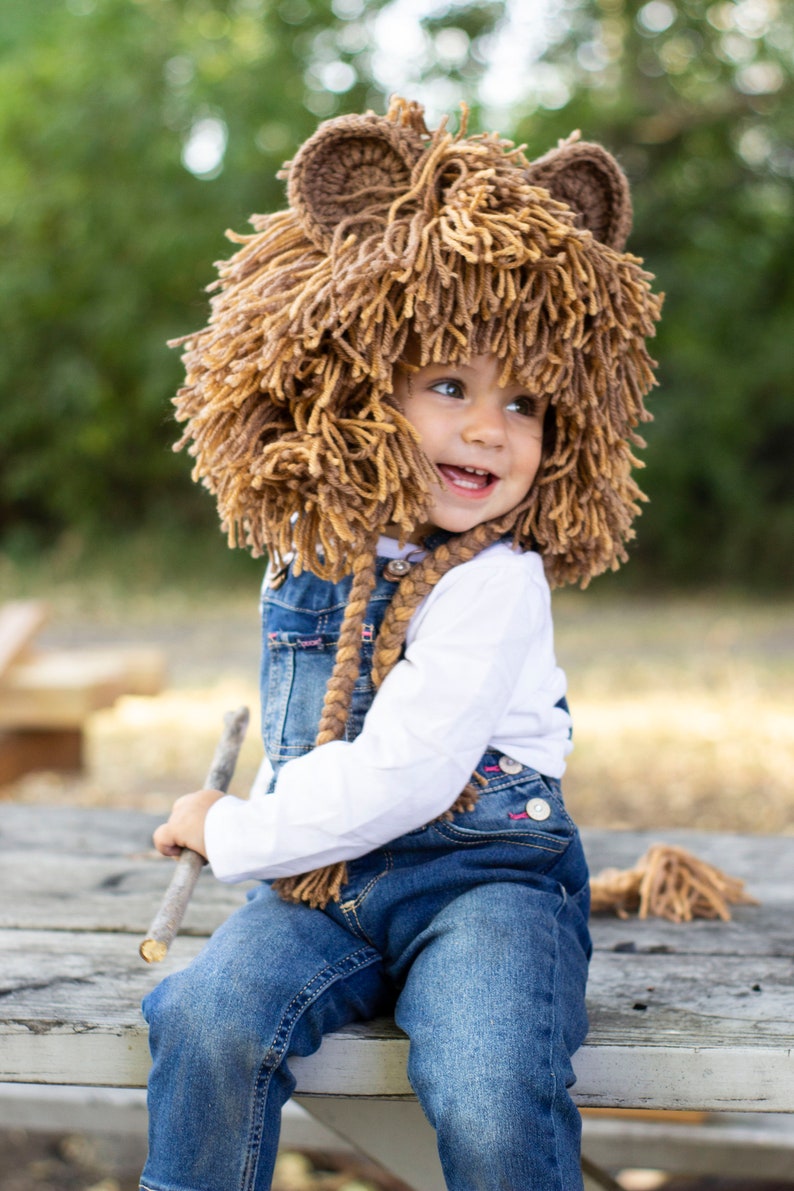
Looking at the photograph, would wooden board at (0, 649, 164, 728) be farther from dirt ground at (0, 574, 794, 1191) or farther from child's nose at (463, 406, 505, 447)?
child's nose at (463, 406, 505, 447)

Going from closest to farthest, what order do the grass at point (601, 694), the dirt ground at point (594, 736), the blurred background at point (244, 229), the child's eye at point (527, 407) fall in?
the child's eye at point (527, 407), the dirt ground at point (594, 736), the grass at point (601, 694), the blurred background at point (244, 229)

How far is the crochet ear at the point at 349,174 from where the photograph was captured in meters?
1.26

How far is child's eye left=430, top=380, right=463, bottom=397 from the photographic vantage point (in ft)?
4.19

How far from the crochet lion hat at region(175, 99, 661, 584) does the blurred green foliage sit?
21.6ft

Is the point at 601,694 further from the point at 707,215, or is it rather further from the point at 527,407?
the point at 707,215

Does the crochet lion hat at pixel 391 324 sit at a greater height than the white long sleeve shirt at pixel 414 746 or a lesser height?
greater

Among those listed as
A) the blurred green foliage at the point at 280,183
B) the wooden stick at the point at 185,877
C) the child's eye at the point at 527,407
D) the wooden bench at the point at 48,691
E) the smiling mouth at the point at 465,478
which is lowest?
the wooden bench at the point at 48,691

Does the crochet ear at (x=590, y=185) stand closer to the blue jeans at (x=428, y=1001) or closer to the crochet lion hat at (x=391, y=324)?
the crochet lion hat at (x=391, y=324)

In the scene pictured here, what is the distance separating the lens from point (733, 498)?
9000mm

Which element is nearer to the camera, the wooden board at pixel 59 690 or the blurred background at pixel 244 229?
the wooden board at pixel 59 690

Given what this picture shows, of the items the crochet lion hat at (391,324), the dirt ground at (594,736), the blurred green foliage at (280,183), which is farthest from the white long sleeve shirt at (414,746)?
the blurred green foliage at (280,183)

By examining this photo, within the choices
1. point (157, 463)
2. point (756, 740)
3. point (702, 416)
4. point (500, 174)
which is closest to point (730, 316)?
point (702, 416)

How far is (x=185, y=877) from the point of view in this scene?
49.9 inches

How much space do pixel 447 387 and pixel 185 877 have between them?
60 cm
